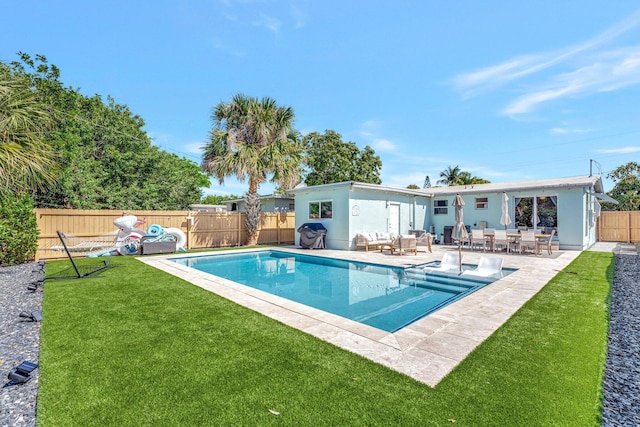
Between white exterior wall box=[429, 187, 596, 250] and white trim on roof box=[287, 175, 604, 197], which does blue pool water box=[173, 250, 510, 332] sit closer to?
white trim on roof box=[287, 175, 604, 197]

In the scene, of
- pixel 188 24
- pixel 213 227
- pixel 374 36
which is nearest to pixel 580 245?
pixel 374 36

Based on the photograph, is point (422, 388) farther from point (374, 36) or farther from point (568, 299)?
point (374, 36)

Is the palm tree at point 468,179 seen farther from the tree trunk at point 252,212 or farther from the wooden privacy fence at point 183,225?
the tree trunk at point 252,212

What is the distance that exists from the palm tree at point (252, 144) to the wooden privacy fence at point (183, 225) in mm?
2473

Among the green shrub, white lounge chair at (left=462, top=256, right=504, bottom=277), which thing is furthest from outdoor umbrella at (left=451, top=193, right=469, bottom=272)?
the green shrub

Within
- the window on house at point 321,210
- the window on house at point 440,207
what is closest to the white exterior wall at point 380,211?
the window on house at point 440,207

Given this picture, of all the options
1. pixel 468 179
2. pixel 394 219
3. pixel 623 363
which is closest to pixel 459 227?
pixel 394 219

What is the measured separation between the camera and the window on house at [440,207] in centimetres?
1786

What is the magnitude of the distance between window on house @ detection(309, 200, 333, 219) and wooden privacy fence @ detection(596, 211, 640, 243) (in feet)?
55.3

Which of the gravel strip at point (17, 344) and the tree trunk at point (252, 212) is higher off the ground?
the tree trunk at point (252, 212)

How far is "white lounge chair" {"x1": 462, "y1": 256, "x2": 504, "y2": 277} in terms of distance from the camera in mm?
8344

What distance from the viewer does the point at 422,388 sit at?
9.19ft

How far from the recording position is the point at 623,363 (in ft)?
11.0

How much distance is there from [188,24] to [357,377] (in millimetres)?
14349
